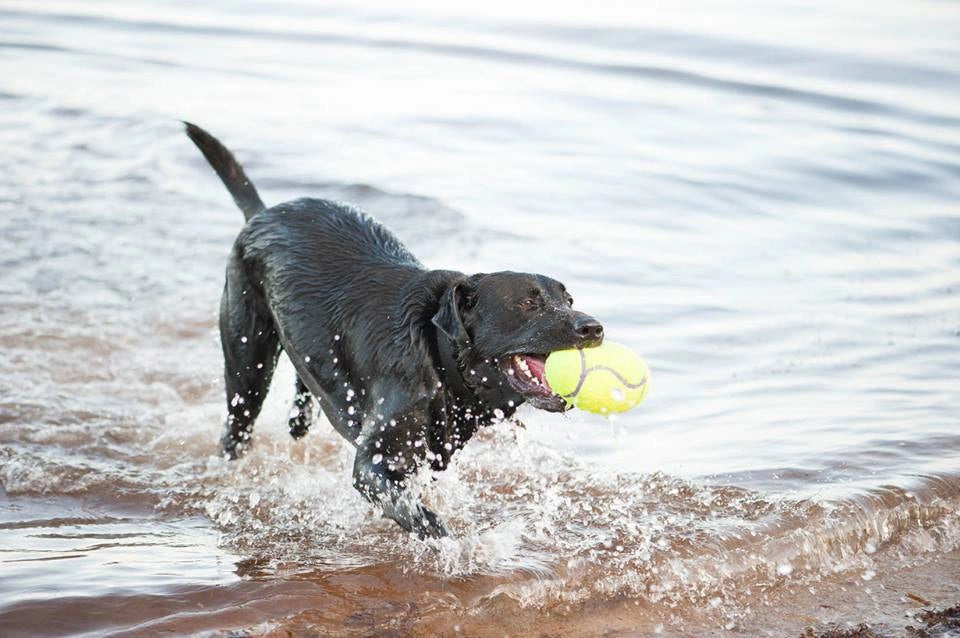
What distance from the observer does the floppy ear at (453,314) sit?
16.2ft

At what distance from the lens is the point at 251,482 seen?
6.16 m

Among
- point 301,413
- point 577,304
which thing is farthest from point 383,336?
point 577,304

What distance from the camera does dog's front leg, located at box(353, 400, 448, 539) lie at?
16.4 feet

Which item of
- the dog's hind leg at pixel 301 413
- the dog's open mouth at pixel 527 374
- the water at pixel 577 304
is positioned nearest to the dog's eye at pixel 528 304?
the dog's open mouth at pixel 527 374

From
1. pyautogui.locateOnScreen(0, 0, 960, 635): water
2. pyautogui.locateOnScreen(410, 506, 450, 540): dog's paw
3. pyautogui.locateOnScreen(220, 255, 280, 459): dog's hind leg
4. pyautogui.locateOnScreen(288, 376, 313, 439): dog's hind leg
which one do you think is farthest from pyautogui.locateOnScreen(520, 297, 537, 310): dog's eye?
pyautogui.locateOnScreen(288, 376, 313, 439): dog's hind leg

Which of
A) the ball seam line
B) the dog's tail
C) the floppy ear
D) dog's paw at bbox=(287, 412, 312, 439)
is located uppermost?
the dog's tail

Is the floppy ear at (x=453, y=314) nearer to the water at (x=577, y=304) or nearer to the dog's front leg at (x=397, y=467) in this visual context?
the dog's front leg at (x=397, y=467)

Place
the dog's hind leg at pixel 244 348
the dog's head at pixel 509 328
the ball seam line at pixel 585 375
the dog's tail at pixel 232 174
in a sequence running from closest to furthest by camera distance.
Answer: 1. the ball seam line at pixel 585 375
2. the dog's head at pixel 509 328
3. the dog's hind leg at pixel 244 348
4. the dog's tail at pixel 232 174

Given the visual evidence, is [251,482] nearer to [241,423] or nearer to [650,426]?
[241,423]

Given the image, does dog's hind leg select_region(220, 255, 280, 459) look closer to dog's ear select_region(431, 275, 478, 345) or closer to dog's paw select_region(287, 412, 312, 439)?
dog's paw select_region(287, 412, 312, 439)

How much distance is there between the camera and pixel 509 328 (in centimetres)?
489

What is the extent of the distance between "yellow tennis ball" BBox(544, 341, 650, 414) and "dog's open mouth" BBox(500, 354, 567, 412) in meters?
0.12

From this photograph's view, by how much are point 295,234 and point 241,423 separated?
103cm

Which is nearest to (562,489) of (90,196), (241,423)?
(241,423)
